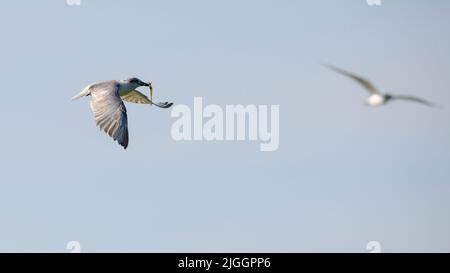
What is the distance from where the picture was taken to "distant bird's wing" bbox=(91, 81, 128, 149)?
142 feet

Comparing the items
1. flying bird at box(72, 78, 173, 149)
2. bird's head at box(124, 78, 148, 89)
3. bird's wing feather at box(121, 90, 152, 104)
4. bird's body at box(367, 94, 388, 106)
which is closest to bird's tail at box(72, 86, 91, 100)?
flying bird at box(72, 78, 173, 149)

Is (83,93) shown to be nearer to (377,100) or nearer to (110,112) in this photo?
(110,112)

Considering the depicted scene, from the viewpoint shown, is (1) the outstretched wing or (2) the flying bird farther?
(1) the outstretched wing

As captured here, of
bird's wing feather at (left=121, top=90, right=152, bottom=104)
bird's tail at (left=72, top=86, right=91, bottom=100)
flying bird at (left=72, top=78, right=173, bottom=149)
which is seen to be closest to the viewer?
flying bird at (left=72, top=78, right=173, bottom=149)

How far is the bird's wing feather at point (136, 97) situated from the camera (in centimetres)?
4931

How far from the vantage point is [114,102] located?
45188 millimetres

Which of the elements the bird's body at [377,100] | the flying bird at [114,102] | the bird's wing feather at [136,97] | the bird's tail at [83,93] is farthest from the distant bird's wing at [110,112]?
the bird's body at [377,100]

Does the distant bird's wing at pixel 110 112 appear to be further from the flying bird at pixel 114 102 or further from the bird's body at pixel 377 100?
the bird's body at pixel 377 100

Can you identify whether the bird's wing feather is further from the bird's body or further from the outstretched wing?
the bird's body
